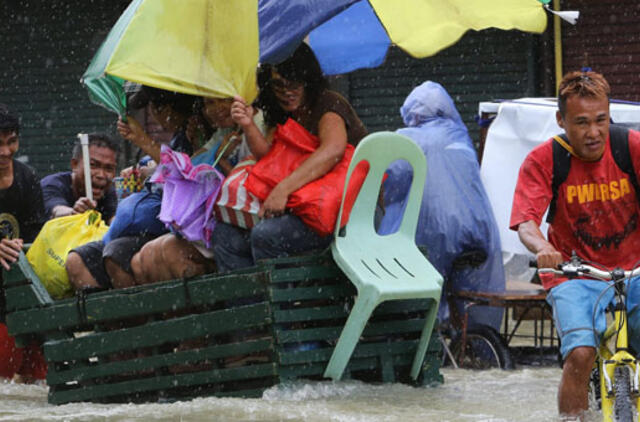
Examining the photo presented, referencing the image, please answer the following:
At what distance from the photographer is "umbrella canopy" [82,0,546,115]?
5527 mm

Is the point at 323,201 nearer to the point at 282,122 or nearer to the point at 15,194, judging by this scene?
Answer: the point at 282,122

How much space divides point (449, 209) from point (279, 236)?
2.68 metres

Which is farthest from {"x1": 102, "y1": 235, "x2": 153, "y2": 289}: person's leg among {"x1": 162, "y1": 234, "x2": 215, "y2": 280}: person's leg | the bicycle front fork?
the bicycle front fork

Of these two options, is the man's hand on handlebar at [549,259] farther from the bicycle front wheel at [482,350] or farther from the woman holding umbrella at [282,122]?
the bicycle front wheel at [482,350]

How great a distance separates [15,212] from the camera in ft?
23.4

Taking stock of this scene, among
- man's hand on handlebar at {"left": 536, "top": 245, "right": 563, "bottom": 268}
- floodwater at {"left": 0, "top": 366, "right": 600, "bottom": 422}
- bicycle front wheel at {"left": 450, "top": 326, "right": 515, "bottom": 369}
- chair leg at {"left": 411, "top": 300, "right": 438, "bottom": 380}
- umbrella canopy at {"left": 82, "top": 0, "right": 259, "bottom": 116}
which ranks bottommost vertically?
bicycle front wheel at {"left": 450, "top": 326, "right": 515, "bottom": 369}

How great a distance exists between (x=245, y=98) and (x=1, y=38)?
11.6 meters

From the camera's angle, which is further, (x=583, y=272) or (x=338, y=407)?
(x=338, y=407)

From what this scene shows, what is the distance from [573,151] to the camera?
485cm

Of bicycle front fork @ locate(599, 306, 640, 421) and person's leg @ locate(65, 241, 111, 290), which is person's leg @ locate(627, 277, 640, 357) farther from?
person's leg @ locate(65, 241, 111, 290)

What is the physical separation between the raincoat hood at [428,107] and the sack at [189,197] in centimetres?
276

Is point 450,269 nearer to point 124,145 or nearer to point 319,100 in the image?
point 319,100

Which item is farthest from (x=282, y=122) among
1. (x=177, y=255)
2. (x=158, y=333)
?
(x=158, y=333)

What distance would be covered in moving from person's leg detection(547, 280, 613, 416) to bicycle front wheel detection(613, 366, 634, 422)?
0.18m
